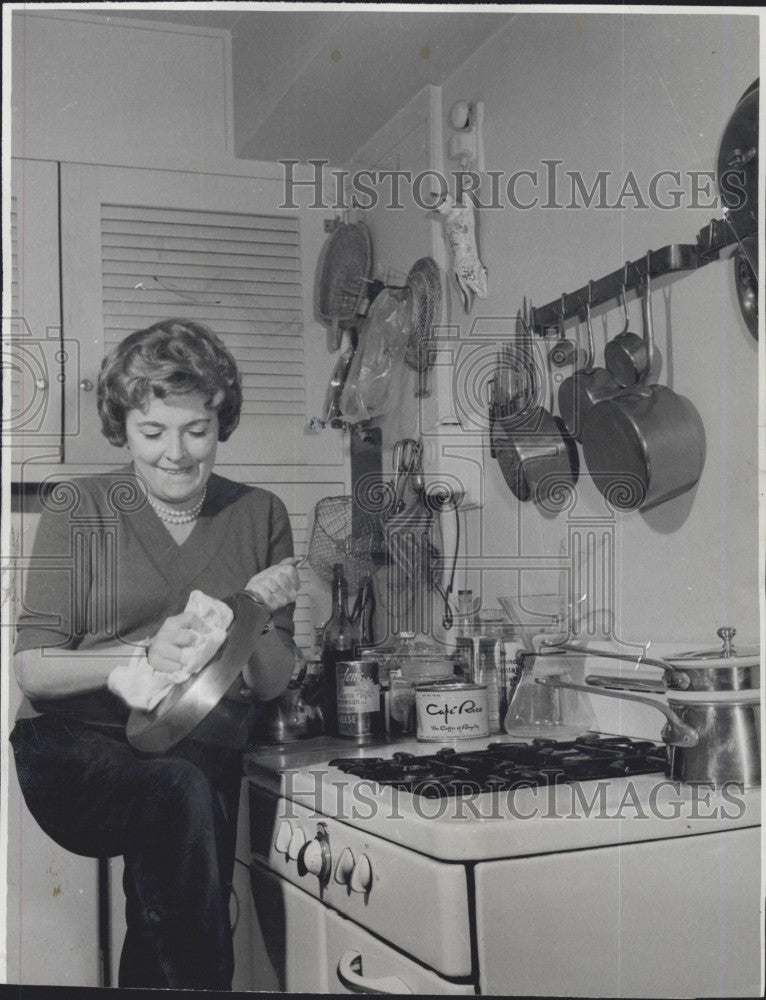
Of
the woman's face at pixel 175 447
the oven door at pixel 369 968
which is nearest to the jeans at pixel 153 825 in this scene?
the oven door at pixel 369 968

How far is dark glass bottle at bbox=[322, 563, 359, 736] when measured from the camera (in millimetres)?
1392

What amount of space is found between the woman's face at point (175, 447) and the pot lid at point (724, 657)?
0.66 metres

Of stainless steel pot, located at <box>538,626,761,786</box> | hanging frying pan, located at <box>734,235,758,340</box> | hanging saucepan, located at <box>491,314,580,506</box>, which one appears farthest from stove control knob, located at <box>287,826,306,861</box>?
hanging frying pan, located at <box>734,235,758,340</box>

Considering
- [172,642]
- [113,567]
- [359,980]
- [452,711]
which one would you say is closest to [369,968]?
[359,980]

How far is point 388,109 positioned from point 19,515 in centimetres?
79

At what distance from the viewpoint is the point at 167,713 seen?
4.28ft

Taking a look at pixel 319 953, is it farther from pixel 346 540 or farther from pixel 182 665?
pixel 346 540

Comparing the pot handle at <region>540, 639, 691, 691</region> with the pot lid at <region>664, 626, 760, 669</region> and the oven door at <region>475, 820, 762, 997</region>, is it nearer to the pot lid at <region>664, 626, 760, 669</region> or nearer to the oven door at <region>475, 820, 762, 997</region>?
the pot lid at <region>664, 626, 760, 669</region>

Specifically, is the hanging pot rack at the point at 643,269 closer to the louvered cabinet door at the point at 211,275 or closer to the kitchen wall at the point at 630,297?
the kitchen wall at the point at 630,297

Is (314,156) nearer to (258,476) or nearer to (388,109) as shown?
(388,109)

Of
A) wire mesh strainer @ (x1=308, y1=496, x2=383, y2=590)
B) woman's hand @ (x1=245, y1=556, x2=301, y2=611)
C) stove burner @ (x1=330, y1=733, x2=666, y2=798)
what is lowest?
stove burner @ (x1=330, y1=733, x2=666, y2=798)

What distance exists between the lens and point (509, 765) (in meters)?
1.14

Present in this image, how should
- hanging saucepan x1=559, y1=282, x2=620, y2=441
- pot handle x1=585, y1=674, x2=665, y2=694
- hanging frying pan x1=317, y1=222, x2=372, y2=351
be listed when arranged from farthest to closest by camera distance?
hanging frying pan x1=317, y1=222, x2=372, y2=351
hanging saucepan x1=559, y1=282, x2=620, y2=441
pot handle x1=585, y1=674, x2=665, y2=694

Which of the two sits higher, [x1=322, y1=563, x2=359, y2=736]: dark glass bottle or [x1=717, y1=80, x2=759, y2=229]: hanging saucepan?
[x1=717, y1=80, x2=759, y2=229]: hanging saucepan
